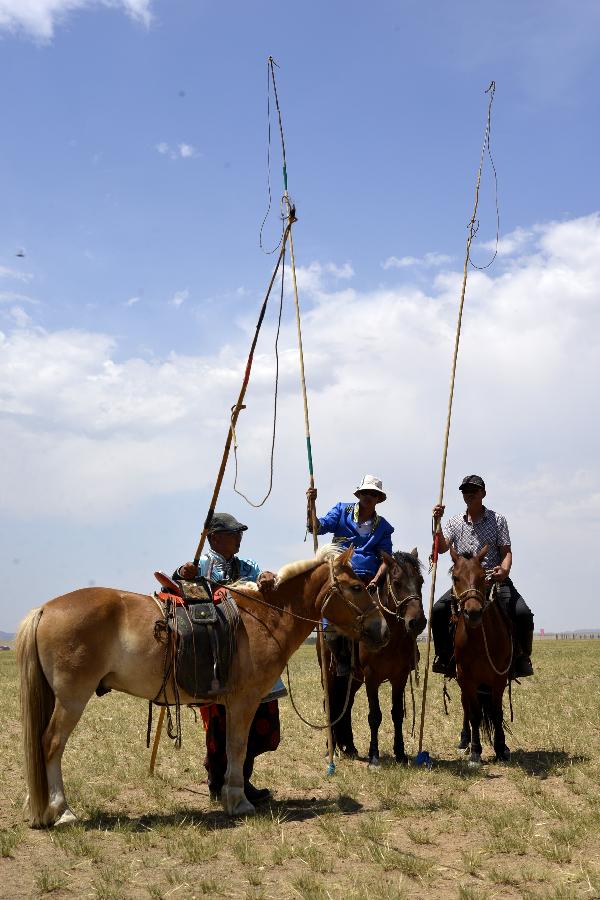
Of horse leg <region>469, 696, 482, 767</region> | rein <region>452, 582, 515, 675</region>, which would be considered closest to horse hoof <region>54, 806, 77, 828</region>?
horse leg <region>469, 696, 482, 767</region>

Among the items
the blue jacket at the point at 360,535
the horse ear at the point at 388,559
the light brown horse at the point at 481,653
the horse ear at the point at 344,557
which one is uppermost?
the blue jacket at the point at 360,535

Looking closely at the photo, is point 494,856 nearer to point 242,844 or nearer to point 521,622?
point 242,844

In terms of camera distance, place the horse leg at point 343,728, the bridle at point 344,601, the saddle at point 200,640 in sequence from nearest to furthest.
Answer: the saddle at point 200,640 < the bridle at point 344,601 < the horse leg at point 343,728

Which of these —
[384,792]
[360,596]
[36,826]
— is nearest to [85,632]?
[36,826]

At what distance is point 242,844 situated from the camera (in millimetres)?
6062

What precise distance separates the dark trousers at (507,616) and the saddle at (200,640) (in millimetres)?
3294

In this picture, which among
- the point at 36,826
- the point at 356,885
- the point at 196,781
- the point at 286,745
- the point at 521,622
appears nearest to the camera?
the point at 356,885

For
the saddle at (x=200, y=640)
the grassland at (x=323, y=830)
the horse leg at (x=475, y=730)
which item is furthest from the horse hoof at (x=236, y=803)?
the horse leg at (x=475, y=730)

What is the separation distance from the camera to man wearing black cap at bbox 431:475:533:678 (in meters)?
9.66

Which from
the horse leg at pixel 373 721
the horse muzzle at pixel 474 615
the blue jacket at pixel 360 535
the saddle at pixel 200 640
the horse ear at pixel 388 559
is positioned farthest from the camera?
the blue jacket at pixel 360 535

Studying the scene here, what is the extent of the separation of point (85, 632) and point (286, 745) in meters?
5.08

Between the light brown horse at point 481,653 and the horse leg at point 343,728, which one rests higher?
the light brown horse at point 481,653

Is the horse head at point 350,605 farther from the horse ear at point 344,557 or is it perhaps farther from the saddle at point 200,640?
the saddle at point 200,640

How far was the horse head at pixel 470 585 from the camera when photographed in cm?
873
